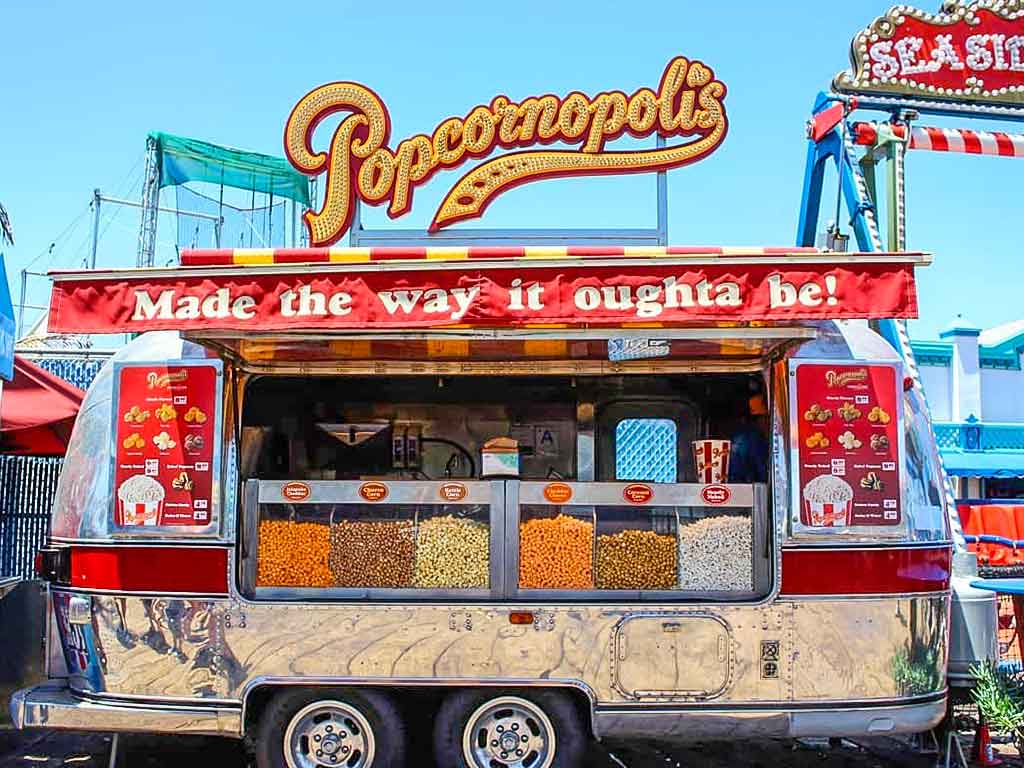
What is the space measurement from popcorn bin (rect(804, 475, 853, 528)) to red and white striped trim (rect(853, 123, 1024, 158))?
18.4ft

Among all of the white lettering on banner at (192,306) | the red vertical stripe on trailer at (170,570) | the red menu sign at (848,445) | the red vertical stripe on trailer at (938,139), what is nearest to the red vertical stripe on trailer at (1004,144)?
the red vertical stripe on trailer at (938,139)

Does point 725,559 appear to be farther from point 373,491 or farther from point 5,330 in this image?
point 5,330

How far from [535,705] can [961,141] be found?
25.2ft

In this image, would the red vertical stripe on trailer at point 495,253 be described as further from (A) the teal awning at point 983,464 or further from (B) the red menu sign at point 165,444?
(A) the teal awning at point 983,464

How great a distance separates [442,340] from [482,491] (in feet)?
2.87

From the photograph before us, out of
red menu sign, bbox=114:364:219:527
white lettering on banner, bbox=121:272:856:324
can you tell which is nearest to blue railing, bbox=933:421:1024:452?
white lettering on banner, bbox=121:272:856:324

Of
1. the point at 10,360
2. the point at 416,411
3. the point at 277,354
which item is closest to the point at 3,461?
the point at 10,360

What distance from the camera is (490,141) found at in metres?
7.68

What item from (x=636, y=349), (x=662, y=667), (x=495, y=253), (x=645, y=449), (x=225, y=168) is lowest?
(x=662, y=667)

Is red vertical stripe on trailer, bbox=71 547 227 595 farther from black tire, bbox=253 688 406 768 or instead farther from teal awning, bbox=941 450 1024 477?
teal awning, bbox=941 450 1024 477

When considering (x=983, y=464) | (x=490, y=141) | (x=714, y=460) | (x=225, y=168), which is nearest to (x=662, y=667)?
(x=714, y=460)

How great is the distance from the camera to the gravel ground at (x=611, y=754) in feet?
21.4

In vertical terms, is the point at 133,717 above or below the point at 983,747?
above

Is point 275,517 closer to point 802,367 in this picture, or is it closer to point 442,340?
point 442,340
